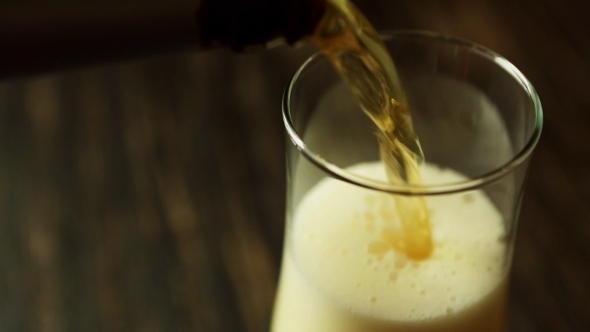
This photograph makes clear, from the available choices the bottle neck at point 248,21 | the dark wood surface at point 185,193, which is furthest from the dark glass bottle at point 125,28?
the dark wood surface at point 185,193

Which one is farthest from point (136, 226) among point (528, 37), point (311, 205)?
point (528, 37)

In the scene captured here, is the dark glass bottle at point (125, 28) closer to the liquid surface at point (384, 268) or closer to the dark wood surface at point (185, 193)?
the liquid surface at point (384, 268)

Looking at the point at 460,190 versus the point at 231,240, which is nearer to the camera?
the point at 460,190

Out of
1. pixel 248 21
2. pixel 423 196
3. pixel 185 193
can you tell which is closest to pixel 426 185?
pixel 423 196

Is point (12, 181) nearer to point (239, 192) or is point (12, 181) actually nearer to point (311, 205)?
point (239, 192)

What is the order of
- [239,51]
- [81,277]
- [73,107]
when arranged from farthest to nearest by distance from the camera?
[73,107], [81,277], [239,51]

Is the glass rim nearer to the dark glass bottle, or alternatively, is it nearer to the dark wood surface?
the dark glass bottle

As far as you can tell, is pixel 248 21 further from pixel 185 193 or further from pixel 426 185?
pixel 185 193

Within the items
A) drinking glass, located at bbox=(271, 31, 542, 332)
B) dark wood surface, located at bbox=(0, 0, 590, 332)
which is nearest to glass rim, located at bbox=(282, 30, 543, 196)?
drinking glass, located at bbox=(271, 31, 542, 332)
